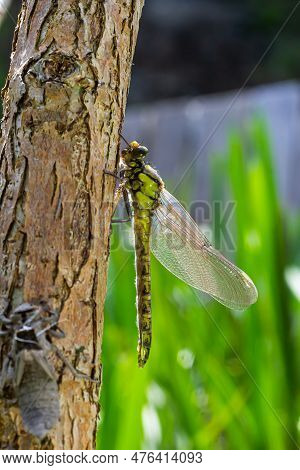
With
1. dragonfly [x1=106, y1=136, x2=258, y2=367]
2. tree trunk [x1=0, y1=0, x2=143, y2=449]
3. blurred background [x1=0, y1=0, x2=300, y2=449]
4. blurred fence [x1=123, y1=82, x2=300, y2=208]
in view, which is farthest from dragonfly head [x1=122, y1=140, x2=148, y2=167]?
blurred fence [x1=123, y1=82, x2=300, y2=208]

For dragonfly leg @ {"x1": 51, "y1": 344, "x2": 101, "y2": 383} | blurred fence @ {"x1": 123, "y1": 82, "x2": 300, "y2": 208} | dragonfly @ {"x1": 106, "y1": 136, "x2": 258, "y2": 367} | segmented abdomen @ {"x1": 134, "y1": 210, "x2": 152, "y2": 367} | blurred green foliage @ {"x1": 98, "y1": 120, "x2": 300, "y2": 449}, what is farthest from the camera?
blurred fence @ {"x1": 123, "y1": 82, "x2": 300, "y2": 208}

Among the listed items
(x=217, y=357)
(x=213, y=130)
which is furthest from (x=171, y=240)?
Answer: (x=213, y=130)

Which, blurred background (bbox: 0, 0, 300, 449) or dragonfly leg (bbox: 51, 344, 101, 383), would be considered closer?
dragonfly leg (bbox: 51, 344, 101, 383)

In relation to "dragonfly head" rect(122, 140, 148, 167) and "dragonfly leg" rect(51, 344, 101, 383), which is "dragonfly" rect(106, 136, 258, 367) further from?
"dragonfly leg" rect(51, 344, 101, 383)

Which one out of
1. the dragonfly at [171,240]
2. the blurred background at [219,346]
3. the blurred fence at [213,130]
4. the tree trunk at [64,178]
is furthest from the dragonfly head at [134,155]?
the blurred fence at [213,130]

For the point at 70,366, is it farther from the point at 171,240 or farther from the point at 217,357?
the point at 217,357

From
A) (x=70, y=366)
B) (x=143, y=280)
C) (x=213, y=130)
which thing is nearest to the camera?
(x=70, y=366)

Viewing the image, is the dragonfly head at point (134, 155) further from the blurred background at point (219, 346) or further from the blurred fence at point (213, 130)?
the blurred fence at point (213, 130)
